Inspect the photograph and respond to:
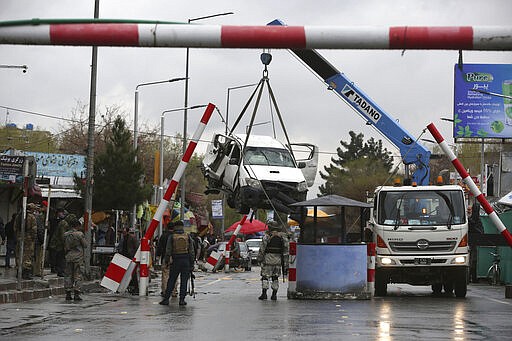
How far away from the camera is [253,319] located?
17859 millimetres

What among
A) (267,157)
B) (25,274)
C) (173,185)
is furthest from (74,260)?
(267,157)

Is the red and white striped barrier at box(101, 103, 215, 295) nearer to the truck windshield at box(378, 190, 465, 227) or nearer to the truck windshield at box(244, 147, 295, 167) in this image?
the truck windshield at box(244, 147, 295, 167)

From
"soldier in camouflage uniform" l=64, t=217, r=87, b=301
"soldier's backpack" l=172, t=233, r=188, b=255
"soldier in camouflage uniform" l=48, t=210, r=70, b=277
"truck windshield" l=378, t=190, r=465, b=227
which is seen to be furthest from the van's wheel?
"soldier in camouflage uniform" l=48, t=210, r=70, b=277

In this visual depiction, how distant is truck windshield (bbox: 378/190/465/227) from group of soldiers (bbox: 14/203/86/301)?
24.1ft

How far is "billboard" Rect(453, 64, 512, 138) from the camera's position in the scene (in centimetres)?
4628

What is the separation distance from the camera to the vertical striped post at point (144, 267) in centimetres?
2558

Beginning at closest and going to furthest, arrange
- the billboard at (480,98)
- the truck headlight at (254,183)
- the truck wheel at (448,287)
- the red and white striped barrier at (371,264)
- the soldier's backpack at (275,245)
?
the soldier's backpack at (275,245) → the red and white striped barrier at (371,264) → the truck wheel at (448,287) → the truck headlight at (254,183) → the billboard at (480,98)

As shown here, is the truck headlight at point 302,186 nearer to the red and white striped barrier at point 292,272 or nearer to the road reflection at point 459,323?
the red and white striped barrier at point 292,272

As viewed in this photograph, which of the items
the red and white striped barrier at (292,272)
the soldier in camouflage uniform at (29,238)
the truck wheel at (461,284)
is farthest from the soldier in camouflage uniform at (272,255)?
the soldier in camouflage uniform at (29,238)

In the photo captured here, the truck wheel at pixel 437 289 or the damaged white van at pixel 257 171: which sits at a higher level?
the damaged white van at pixel 257 171

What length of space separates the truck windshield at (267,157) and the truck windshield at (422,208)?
3.84 metres

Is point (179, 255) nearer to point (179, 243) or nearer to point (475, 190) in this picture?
point (179, 243)

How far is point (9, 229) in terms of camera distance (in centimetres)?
3397

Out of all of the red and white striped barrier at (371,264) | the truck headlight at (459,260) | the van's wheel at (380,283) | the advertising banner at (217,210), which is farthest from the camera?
the advertising banner at (217,210)
